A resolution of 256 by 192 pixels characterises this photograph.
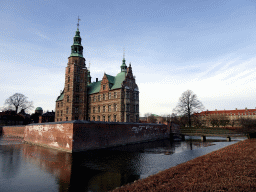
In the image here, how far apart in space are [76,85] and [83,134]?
2892cm

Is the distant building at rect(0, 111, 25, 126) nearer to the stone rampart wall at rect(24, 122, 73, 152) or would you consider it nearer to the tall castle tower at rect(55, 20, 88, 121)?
the tall castle tower at rect(55, 20, 88, 121)

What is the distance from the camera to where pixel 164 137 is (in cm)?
3875

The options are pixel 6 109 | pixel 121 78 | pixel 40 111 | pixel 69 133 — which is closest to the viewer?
pixel 69 133

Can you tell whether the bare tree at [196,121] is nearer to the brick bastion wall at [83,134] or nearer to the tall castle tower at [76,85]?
the brick bastion wall at [83,134]

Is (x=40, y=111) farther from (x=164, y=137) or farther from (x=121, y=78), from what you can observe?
(x=164, y=137)

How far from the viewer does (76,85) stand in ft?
155

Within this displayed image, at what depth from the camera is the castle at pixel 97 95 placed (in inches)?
1634

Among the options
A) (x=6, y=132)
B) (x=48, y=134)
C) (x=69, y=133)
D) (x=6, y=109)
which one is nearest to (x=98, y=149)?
(x=69, y=133)

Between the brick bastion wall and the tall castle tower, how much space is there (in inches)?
613

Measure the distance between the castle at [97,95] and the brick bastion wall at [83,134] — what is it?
33.5ft

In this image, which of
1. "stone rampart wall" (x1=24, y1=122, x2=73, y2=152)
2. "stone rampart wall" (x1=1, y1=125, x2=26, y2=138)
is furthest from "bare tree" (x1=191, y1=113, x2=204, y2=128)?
"stone rampart wall" (x1=1, y1=125, x2=26, y2=138)

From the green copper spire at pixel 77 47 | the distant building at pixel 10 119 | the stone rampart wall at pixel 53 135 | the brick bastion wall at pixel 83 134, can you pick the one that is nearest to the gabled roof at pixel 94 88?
the green copper spire at pixel 77 47

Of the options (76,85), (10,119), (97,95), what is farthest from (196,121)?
(10,119)

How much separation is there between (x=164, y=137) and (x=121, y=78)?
1840 centimetres
